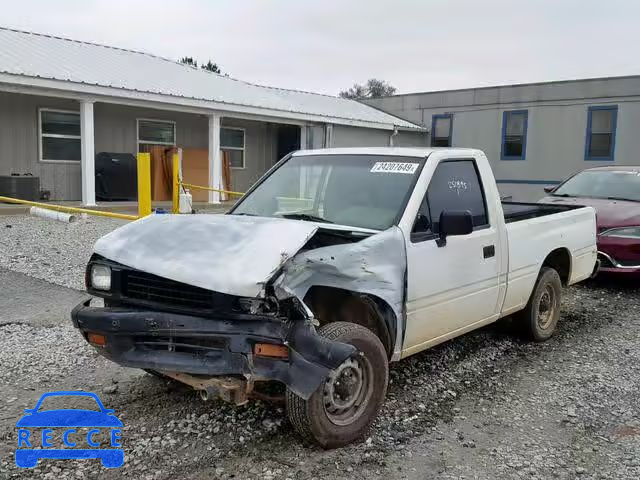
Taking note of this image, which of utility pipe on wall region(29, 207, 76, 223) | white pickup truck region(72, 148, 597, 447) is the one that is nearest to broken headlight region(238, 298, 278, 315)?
white pickup truck region(72, 148, 597, 447)

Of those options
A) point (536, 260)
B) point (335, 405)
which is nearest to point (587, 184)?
point (536, 260)

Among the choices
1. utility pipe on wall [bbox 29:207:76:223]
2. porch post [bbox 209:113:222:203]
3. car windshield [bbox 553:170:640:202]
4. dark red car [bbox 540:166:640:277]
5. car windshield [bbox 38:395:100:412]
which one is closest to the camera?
car windshield [bbox 38:395:100:412]

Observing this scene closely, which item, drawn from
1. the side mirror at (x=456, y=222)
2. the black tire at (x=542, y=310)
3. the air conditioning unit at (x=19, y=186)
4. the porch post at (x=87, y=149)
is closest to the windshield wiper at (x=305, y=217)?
the side mirror at (x=456, y=222)

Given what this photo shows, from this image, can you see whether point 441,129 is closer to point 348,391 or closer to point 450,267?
point 450,267

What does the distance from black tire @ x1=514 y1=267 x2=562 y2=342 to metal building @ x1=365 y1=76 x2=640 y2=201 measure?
45.7 feet

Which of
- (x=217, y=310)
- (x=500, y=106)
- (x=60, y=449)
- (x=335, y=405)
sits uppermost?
(x=500, y=106)

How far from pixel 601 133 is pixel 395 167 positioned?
55.1ft

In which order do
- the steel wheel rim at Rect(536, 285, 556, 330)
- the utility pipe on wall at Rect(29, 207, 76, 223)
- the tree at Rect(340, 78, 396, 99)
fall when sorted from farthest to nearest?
the tree at Rect(340, 78, 396, 99), the utility pipe on wall at Rect(29, 207, 76, 223), the steel wheel rim at Rect(536, 285, 556, 330)

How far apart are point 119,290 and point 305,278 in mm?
1140

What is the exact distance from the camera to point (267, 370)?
3.04m

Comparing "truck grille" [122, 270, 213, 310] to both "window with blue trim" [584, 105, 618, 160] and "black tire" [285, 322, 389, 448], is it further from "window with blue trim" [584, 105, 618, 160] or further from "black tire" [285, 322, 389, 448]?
"window with blue trim" [584, 105, 618, 160]

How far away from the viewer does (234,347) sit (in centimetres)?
305

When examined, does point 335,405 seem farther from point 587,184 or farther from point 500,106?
point 500,106

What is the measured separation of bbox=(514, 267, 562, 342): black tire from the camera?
554cm
